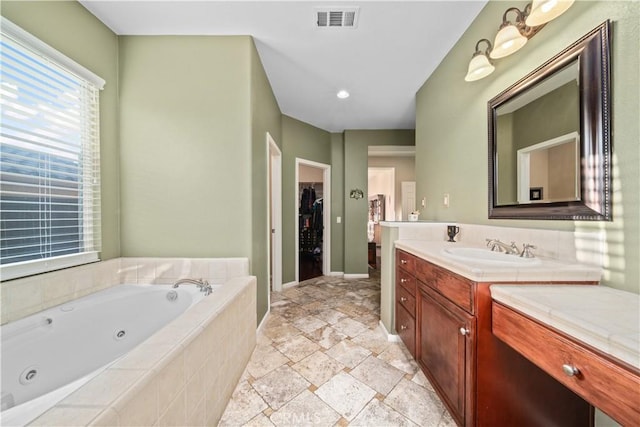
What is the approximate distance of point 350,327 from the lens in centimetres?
208

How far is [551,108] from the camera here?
1.12 m

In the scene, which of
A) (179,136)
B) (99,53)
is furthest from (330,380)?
(99,53)

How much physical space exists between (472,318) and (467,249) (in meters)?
0.57

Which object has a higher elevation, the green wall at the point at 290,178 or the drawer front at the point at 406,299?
the green wall at the point at 290,178

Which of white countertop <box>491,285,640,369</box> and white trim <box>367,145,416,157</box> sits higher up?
white trim <box>367,145,416,157</box>

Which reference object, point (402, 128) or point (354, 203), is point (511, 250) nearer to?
point (354, 203)

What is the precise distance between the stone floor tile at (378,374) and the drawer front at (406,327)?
193 millimetres

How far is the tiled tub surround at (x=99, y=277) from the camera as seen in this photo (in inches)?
46.2

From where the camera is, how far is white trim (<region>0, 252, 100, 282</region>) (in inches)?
45.4

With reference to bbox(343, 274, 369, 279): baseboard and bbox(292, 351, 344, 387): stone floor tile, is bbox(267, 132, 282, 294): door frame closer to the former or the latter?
bbox(343, 274, 369, 279): baseboard

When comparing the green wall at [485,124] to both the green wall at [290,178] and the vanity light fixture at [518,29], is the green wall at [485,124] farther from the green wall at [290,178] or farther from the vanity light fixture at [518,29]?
the green wall at [290,178]

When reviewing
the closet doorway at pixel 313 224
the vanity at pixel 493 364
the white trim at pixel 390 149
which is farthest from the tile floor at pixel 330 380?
the white trim at pixel 390 149

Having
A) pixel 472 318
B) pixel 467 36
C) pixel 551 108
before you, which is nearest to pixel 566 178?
pixel 551 108

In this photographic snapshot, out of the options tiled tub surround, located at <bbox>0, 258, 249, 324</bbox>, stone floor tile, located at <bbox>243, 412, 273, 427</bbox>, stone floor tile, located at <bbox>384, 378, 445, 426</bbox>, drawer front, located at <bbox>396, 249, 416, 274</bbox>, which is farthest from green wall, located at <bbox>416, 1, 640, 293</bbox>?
tiled tub surround, located at <bbox>0, 258, 249, 324</bbox>
